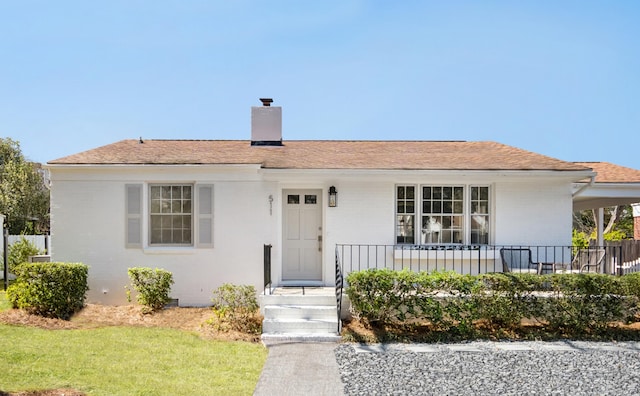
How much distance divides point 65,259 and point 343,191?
6573mm

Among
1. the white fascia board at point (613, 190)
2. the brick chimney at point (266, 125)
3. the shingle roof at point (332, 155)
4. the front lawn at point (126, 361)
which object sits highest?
the brick chimney at point (266, 125)

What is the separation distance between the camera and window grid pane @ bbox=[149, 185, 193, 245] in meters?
11.1

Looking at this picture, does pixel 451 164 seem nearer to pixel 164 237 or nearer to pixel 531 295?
pixel 531 295

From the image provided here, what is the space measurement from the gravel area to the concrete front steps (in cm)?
72

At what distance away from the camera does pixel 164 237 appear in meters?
11.2

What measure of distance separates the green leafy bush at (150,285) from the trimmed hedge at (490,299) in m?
4.10

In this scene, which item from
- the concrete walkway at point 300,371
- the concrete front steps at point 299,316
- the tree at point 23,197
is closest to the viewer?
the concrete walkway at point 300,371

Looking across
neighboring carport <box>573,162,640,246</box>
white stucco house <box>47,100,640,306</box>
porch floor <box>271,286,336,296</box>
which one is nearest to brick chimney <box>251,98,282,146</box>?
white stucco house <box>47,100,640,306</box>

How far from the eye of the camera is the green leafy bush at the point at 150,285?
1012 cm

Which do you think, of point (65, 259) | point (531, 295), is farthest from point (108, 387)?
point (531, 295)

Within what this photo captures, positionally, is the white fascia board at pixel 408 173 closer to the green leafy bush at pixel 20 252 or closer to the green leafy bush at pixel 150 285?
the green leafy bush at pixel 150 285

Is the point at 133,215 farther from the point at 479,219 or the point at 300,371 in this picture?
the point at 479,219

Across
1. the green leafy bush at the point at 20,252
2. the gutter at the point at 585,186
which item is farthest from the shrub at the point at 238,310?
the green leafy bush at the point at 20,252

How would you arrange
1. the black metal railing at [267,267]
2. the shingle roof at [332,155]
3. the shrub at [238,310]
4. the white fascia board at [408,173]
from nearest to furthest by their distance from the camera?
the shrub at [238,310], the black metal railing at [267,267], the white fascia board at [408,173], the shingle roof at [332,155]
